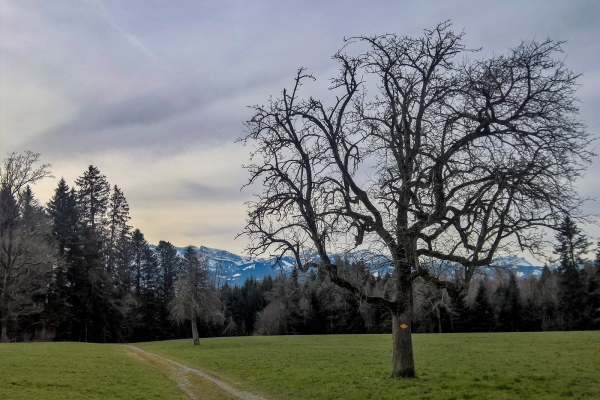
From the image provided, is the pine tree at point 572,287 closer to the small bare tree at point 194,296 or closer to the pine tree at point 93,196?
the small bare tree at point 194,296

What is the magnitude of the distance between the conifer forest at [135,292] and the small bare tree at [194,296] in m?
0.10

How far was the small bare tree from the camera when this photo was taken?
3916 centimetres

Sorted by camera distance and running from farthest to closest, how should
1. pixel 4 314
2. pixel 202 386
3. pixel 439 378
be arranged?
pixel 4 314 < pixel 202 386 < pixel 439 378

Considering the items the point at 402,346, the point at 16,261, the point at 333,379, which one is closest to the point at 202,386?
the point at 333,379

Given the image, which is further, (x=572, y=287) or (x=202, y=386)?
(x=572, y=287)

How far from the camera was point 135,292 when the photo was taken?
65.2 meters

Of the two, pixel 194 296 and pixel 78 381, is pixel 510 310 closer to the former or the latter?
pixel 194 296

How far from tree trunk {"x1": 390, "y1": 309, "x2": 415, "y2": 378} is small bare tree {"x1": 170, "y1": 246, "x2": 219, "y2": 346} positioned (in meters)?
29.1

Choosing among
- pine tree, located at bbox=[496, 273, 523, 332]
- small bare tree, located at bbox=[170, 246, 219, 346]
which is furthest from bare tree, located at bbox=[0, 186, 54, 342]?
pine tree, located at bbox=[496, 273, 523, 332]

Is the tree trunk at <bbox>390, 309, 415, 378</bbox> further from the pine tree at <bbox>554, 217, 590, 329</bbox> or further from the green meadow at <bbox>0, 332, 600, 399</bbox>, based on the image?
the pine tree at <bbox>554, 217, 590, 329</bbox>

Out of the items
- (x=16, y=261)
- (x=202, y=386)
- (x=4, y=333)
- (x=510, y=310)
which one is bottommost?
(x=510, y=310)

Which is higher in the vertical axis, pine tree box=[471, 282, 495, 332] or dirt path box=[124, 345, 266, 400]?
dirt path box=[124, 345, 266, 400]

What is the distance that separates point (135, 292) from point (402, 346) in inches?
2393

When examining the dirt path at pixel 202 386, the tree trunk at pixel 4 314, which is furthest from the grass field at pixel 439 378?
the tree trunk at pixel 4 314
